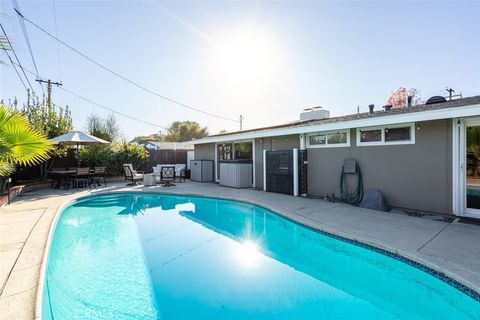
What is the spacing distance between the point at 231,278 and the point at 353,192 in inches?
216

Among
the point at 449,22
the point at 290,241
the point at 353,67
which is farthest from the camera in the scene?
the point at 353,67

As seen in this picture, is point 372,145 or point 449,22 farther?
point 449,22

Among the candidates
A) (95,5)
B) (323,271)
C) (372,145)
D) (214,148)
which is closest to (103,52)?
(95,5)

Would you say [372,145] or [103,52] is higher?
[103,52]

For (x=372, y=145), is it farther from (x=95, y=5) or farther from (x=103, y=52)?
(x=103, y=52)

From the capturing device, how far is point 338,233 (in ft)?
16.6

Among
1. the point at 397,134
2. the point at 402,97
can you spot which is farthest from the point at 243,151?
the point at 402,97

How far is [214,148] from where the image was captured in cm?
1452

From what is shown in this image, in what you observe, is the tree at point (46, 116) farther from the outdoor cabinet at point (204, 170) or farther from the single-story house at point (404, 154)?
the single-story house at point (404, 154)

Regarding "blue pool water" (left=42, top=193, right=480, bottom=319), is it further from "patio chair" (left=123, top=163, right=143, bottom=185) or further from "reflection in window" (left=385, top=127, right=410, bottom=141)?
"patio chair" (left=123, top=163, right=143, bottom=185)

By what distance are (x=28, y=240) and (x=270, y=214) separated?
5370 millimetres

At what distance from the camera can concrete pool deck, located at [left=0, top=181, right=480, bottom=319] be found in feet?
9.86

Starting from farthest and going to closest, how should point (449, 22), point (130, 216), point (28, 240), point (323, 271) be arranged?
point (449, 22) < point (130, 216) < point (28, 240) < point (323, 271)

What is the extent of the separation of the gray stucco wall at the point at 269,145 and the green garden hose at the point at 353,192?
2262 millimetres
